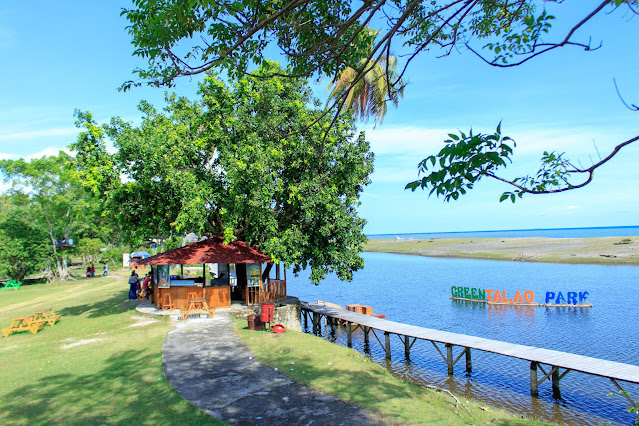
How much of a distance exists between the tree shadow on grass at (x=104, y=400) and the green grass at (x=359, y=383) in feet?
9.04

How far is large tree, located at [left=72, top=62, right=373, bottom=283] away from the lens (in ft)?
55.0

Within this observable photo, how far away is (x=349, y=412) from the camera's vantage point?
7.75m

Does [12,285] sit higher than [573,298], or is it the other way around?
[12,285]

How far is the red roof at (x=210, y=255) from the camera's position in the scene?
17641 mm

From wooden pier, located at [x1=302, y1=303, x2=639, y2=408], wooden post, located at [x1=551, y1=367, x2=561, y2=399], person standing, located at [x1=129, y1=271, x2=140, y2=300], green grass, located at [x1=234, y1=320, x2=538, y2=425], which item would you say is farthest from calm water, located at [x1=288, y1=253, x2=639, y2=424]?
person standing, located at [x1=129, y1=271, x2=140, y2=300]

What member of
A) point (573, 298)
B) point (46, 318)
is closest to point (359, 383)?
point (46, 318)

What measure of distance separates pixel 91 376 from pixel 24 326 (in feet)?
29.4

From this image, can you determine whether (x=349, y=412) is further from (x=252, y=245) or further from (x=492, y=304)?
(x=492, y=304)

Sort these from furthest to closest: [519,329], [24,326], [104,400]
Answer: [519,329] < [24,326] < [104,400]

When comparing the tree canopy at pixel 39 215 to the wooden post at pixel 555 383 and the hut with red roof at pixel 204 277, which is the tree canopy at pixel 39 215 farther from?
the wooden post at pixel 555 383

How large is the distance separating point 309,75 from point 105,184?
13.3 m

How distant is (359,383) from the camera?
9656mm

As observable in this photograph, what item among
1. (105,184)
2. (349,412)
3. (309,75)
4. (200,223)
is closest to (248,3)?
(309,75)

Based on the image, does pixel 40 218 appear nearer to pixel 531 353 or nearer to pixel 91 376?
pixel 91 376
